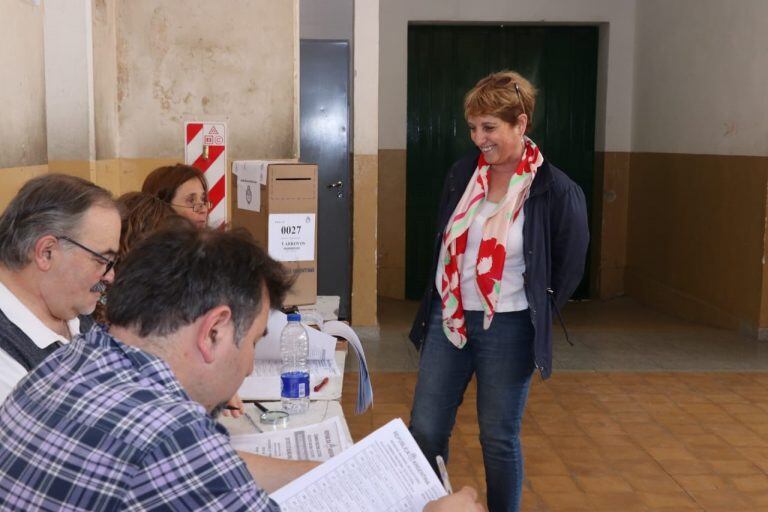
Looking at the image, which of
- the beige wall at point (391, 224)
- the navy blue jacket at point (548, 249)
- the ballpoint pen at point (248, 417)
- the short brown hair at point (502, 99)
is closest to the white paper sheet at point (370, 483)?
the ballpoint pen at point (248, 417)

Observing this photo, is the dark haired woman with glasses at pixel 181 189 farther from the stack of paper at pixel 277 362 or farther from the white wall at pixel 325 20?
the white wall at pixel 325 20

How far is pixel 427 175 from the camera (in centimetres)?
900

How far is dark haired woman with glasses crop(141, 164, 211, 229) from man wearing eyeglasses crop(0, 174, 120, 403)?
1.46 m

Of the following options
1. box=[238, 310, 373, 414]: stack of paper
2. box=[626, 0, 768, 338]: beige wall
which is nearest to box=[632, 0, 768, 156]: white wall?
box=[626, 0, 768, 338]: beige wall

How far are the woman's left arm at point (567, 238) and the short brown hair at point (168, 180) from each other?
4.94ft

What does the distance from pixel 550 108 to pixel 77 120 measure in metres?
5.46

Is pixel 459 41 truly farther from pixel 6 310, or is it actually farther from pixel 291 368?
pixel 6 310

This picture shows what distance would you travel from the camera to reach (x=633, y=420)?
4773 millimetres

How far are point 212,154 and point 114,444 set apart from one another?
4403 millimetres

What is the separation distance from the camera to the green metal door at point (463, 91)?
8883mm

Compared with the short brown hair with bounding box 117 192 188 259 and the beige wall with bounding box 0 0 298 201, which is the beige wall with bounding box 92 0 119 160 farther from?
the short brown hair with bounding box 117 192 188 259

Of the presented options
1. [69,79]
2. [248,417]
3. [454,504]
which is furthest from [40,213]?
[69,79]

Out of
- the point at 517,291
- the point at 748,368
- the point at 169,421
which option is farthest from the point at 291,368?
the point at 748,368

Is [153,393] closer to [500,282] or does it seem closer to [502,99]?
[500,282]
